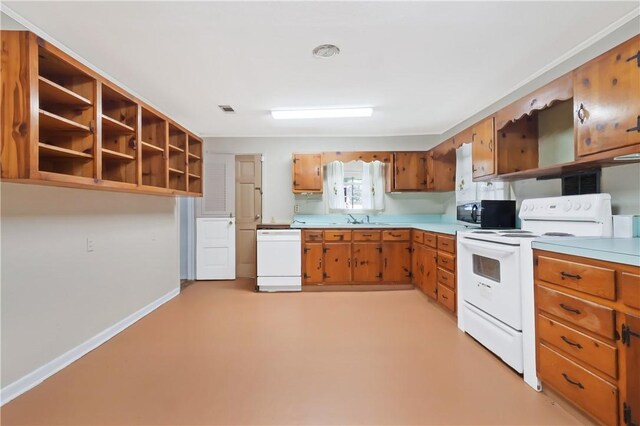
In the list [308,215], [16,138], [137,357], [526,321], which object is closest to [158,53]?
[16,138]

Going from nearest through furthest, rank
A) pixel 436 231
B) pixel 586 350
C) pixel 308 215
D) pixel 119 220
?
pixel 586 350
pixel 119 220
pixel 436 231
pixel 308 215

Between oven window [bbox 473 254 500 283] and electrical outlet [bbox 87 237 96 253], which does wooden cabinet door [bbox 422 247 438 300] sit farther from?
electrical outlet [bbox 87 237 96 253]

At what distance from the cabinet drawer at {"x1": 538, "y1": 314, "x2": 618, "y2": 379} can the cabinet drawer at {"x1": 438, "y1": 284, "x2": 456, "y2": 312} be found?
44.7 inches

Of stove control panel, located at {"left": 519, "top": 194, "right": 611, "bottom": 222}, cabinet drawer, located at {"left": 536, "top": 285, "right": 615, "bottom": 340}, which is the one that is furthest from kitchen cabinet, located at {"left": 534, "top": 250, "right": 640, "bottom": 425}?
stove control panel, located at {"left": 519, "top": 194, "right": 611, "bottom": 222}

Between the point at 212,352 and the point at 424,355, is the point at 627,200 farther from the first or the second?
the point at 212,352

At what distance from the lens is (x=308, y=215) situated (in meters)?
4.71

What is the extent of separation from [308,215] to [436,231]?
2.14 metres

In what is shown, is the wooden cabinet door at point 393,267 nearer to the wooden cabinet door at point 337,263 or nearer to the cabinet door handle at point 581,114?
the wooden cabinet door at point 337,263

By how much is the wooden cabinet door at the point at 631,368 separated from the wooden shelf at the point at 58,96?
10.5 feet

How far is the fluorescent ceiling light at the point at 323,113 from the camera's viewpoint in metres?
3.47

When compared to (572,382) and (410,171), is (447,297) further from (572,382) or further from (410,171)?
(410,171)

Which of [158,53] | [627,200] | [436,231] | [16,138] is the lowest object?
[436,231]

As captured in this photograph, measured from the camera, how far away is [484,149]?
9.24ft

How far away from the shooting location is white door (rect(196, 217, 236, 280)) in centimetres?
461
